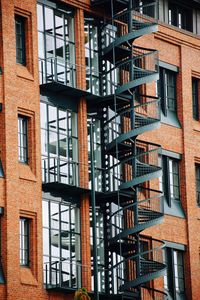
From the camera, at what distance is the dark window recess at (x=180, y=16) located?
70.8 m

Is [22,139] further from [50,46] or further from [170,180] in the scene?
[170,180]

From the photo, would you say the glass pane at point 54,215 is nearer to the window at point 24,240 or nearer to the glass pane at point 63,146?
the window at point 24,240

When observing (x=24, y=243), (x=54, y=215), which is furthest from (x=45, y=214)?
(x=24, y=243)

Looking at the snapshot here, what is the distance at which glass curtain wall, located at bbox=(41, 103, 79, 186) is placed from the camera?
61312 millimetres

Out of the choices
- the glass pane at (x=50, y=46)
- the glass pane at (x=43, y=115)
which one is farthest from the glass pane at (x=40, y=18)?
the glass pane at (x=43, y=115)

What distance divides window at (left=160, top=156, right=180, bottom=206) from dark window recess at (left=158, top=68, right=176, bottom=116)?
212 cm

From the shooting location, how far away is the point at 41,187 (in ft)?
198

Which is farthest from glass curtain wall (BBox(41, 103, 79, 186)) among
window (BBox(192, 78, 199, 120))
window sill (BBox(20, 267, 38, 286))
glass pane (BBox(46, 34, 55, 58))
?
window (BBox(192, 78, 199, 120))

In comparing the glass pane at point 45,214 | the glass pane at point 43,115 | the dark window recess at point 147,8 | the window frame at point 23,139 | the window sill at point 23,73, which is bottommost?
the glass pane at point 45,214

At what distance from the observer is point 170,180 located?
69812 millimetres

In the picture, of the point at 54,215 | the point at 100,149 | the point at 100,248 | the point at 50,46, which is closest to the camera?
the point at 54,215

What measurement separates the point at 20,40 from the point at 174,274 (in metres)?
13.8

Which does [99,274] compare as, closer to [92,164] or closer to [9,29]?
[92,164]

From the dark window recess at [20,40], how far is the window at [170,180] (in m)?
10.8
